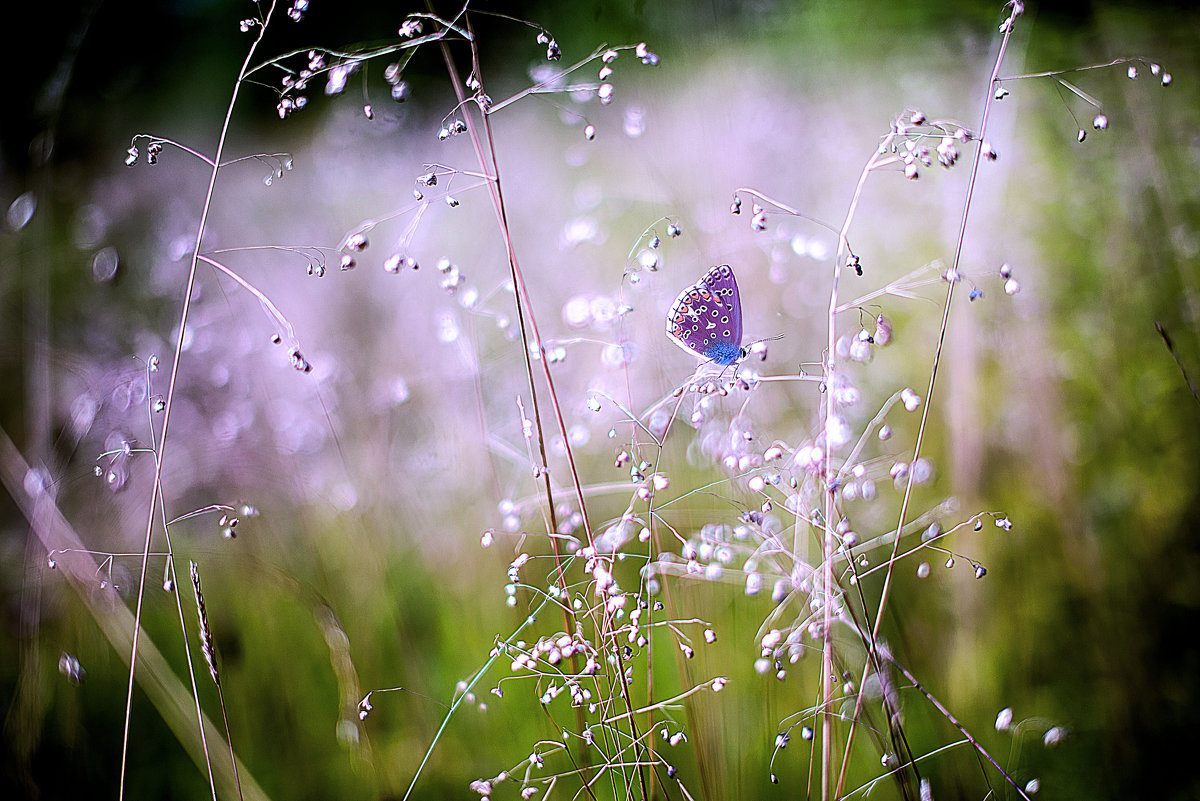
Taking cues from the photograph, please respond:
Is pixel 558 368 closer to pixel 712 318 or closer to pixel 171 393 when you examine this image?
pixel 712 318

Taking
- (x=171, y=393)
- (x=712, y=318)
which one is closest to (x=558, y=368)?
(x=712, y=318)

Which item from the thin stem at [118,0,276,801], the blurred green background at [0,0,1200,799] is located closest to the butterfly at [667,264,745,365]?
the blurred green background at [0,0,1200,799]

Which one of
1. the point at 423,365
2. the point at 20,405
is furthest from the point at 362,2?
the point at 20,405

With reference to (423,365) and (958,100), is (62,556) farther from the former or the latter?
(958,100)

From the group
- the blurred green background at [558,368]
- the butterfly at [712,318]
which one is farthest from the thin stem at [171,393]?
the butterfly at [712,318]

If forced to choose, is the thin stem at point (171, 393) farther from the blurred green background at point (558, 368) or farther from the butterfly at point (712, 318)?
the butterfly at point (712, 318)

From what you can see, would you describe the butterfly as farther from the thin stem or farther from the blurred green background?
the thin stem
